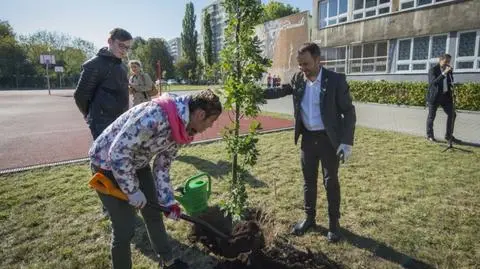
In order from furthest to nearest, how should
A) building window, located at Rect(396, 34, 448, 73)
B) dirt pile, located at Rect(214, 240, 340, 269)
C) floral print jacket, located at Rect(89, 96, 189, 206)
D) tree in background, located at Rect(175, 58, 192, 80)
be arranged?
1. tree in background, located at Rect(175, 58, 192, 80)
2. building window, located at Rect(396, 34, 448, 73)
3. dirt pile, located at Rect(214, 240, 340, 269)
4. floral print jacket, located at Rect(89, 96, 189, 206)

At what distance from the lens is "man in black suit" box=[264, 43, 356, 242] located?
3.42 m

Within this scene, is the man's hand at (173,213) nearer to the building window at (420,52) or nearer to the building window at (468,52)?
the building window at (468,52)

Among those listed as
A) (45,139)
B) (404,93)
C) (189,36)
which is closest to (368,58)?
(404,93)

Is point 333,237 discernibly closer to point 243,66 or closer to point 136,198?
point 243,66

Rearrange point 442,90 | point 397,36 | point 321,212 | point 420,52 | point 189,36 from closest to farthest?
1. point 321,212
2. point 442,90
3. point 420,52
4. point 397,36
5. point 189,36

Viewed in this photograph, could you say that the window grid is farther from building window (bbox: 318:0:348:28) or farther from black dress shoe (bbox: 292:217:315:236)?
black dress shoe (bbox: 292:217:315:236)

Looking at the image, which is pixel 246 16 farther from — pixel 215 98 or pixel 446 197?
pixel 446 197

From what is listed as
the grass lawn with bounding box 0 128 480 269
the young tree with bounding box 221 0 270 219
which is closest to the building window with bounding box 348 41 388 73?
the grass lawn with bounding box 0 128 480 269

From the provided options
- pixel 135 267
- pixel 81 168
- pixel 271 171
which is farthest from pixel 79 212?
pixel 271 171

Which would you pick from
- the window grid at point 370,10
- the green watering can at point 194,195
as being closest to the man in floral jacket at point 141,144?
the green watering can at point 194,195

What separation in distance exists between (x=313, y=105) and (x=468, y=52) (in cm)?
1744

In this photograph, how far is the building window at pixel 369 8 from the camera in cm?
2100

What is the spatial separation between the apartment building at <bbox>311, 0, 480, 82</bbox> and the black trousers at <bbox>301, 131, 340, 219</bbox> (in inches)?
654

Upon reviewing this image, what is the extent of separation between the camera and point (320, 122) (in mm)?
3574
